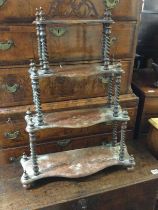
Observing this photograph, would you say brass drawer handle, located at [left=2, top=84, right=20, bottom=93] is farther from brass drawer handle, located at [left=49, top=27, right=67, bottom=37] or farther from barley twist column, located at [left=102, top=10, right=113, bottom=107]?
barley twist column, located at [left=102, top=10, right=113, bottom=107]

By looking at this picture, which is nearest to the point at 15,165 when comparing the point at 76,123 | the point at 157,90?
the point at 76,123

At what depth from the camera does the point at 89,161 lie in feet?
4.76

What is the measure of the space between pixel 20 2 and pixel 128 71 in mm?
711

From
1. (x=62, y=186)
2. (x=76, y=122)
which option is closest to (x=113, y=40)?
(x=76, y=122)

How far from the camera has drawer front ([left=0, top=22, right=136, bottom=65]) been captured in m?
1.24

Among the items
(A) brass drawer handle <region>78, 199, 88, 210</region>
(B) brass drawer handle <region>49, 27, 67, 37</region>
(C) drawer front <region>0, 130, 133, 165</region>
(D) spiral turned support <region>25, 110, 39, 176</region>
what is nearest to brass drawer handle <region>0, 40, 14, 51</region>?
(B) brass drawer handle <region>49, 27, 67, 37</region>

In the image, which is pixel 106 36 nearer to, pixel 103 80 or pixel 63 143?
pixel 103 80

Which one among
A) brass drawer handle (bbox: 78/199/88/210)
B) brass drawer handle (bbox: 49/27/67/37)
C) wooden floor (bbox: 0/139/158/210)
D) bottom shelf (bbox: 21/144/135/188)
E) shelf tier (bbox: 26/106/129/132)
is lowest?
brass drawer handle (bbox: 78/199/88/210)

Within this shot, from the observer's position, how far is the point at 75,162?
56.8 inches

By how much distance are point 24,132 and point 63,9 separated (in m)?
0.71

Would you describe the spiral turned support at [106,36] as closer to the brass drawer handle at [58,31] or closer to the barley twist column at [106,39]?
the barley twist column at [106,39]

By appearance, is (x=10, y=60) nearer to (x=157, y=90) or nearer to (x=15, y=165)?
(x=15, y=165)

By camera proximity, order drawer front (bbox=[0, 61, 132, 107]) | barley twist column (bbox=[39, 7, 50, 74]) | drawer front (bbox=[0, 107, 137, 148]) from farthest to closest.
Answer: drawer front (bbox=[0, 107, 137, 148]) → drawer front (bbox=[0, 61, 132, 107]) → barley twist column (bbox=[39, 7, 50, 74])

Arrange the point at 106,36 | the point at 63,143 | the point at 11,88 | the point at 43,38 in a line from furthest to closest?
1. the point at 63,143
2. the point at 11,88
3. the point at 106,36
4. the point at 43,38
